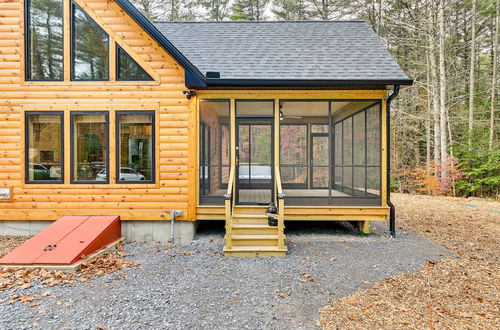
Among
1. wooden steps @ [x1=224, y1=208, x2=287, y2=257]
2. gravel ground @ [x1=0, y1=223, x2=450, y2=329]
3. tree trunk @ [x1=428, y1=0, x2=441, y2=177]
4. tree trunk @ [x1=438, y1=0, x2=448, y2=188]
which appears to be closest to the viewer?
gravel ground @ [x1=0, y1=223, x2=450, y2=329]

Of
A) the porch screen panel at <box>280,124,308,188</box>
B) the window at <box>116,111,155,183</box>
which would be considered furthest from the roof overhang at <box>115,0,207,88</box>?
the porch screen panel at <box>280,124,308,188</box>

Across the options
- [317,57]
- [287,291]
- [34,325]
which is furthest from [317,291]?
[317,57]

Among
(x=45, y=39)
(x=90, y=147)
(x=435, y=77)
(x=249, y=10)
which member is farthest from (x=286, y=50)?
(x=249, y=10)

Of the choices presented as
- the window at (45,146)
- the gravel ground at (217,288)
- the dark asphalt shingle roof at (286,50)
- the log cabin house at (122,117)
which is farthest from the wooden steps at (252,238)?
the window at (45,146)

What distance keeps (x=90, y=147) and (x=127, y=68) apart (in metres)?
1.83

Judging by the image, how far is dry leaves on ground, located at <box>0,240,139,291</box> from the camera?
377cm

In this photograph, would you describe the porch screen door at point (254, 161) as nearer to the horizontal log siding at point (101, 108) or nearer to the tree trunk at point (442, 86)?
the horizontal log siding at point (101, 108)

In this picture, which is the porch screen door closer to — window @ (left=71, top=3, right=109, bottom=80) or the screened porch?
the screened porch

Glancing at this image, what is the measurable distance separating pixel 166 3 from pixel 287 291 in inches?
751

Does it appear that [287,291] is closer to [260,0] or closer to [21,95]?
[21,95]

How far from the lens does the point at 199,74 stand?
551 centimetres

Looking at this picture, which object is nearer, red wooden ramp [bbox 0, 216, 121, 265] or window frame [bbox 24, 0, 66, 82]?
red wooden ramp [bbox 0, 216, 121, 265]

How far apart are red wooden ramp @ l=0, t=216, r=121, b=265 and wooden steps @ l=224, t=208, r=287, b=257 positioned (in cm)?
232

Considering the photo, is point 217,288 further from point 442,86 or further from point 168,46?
point 442,86
